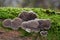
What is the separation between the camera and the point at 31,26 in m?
1.56

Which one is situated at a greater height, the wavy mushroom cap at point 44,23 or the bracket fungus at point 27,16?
the bracket fungus at point 27,16

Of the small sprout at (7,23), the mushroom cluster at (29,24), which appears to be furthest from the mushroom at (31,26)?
the small sprout at (7,23)

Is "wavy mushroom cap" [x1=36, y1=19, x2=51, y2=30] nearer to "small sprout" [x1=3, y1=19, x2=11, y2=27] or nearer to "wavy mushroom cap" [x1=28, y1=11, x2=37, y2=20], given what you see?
"wavy mushroom cap" [x1=28, y1=11, x2=37, y2=20]

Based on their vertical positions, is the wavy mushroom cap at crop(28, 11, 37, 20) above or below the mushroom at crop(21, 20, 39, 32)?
above

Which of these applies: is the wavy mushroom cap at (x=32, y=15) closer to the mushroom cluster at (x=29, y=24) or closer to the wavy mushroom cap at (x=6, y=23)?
the mushroom cluster at (x=29, y=24)

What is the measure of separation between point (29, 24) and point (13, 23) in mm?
120

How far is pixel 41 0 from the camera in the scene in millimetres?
4953

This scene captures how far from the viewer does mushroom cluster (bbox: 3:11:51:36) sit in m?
1.56

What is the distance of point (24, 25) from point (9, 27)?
122 mm

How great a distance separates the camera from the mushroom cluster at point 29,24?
5.10 ft

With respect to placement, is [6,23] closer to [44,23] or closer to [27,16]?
[27,16]

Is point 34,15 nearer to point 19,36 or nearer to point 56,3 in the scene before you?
point 19,36

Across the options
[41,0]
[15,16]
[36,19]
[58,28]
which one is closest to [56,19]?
[58,28]

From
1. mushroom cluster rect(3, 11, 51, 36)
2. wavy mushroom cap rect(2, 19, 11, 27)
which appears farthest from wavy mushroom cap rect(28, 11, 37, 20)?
wavy mushroom cap rect(2, 19, 11, 27)
